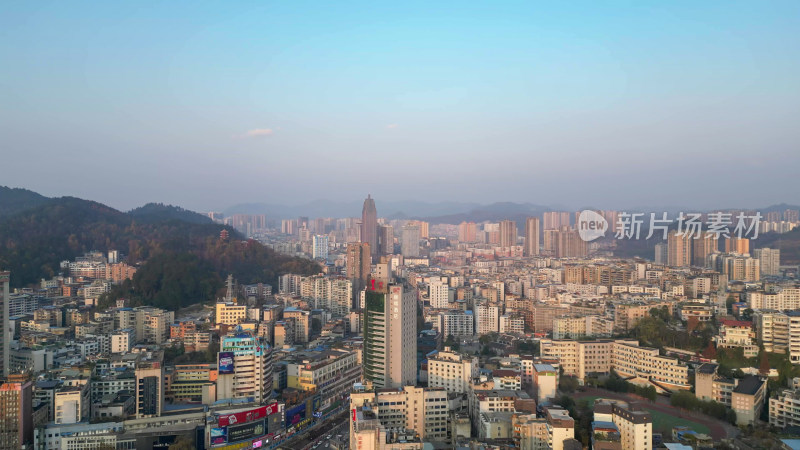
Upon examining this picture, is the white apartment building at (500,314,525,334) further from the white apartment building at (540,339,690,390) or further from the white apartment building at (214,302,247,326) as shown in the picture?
the white apartment building at (214,302,247,326)

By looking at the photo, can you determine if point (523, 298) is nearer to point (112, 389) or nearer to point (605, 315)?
point (605, 315)

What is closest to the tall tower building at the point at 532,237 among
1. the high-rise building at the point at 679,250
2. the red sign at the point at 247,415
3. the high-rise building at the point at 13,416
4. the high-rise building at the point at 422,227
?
the high-rise building at the point at 422,227

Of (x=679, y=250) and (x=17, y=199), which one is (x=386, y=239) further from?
(x=17, y=199)

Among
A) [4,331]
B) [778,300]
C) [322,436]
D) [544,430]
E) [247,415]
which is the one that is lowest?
[322,436]

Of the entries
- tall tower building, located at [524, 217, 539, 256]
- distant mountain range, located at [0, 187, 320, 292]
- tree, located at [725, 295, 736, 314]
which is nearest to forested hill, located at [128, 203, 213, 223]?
distant mountain range, located at [0, 187, 320, 292]

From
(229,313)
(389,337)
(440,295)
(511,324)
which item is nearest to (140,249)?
(229,313)

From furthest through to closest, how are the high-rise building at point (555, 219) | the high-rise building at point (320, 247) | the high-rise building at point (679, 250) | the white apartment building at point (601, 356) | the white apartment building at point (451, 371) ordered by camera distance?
the high-rise building at point (320, 247) < the high-rise building at point (555, 219) < the high-rise building at point (679, 250) < the white apartment building at point (601, 356) < the white apartment building at point (451, 371)

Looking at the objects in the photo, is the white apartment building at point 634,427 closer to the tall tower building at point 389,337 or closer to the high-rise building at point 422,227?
the tall tower building at point 389,337

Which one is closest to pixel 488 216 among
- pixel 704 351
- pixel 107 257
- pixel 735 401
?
pixel 107 257
